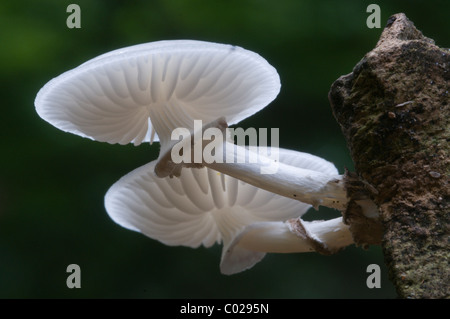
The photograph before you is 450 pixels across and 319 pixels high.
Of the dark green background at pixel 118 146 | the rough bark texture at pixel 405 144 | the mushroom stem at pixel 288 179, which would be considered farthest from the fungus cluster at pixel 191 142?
the dark green background at pixel 118 146

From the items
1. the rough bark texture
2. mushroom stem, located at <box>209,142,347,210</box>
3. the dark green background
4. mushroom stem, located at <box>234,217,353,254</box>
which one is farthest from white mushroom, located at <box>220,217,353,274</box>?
the dark green background

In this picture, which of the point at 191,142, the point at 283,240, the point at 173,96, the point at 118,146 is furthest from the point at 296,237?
the point at 118,146

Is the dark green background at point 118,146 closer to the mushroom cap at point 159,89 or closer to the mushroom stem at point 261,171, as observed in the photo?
the mushroom cap at point 159,89

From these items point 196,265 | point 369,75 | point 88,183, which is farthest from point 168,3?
point 369,75

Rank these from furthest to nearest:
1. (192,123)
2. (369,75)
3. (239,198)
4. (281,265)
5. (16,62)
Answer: (281,265) < (16,62) < (239,198) < (192,123) < (369,75)

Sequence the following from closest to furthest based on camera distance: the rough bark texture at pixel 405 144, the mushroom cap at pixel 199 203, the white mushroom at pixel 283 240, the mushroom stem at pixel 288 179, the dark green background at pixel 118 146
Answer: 1. the rough bark texture at pixel 405 144
2. the mushroom stem at pixel 288 179
3. the white mushroom at pixel 283 240
4. the mushroom cap at pixel 199 203
5. the dark green background at pixel 118 146

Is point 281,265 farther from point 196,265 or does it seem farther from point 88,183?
point 88,183
